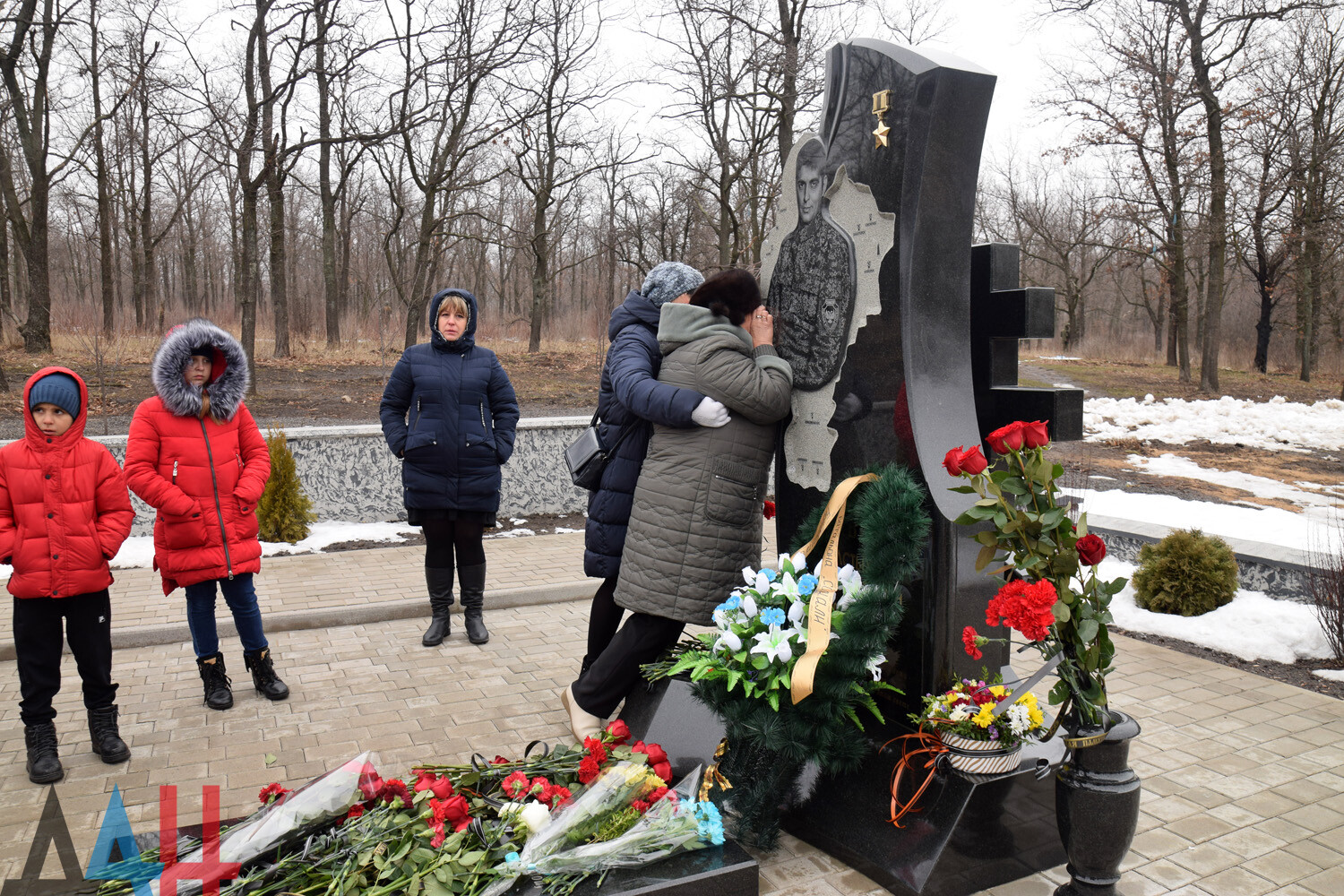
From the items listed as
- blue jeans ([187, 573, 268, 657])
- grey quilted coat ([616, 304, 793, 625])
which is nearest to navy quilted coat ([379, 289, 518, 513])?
blue jeans ([187, 573, 268, 657])

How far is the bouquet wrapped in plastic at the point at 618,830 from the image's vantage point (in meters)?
2.70

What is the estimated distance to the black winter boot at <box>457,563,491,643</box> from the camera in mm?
5457

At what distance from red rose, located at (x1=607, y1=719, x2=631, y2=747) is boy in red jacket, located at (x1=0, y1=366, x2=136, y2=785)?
2.13m

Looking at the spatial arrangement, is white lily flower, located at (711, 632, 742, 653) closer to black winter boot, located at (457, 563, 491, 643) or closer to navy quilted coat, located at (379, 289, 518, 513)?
navy quilted coat, located at (379, 289, 518, 513)

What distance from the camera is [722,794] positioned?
3.28 meters

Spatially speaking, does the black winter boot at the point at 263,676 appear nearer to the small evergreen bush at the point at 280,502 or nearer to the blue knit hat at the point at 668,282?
the blue knit hat at the point at 668,282

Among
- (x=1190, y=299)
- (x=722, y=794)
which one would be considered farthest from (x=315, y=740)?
(x=1190, y=299)

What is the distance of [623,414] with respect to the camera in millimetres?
4121

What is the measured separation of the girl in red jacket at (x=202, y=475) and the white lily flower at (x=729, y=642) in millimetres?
2465

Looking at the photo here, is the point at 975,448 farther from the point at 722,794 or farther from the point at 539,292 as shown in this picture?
the point at 539,292

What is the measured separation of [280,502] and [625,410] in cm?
491

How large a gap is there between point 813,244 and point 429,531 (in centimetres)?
289

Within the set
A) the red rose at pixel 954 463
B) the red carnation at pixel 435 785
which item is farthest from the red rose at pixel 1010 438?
the red carnation at pixel 435 785

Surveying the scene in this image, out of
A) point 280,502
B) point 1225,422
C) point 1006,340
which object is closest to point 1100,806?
point 1006,340
